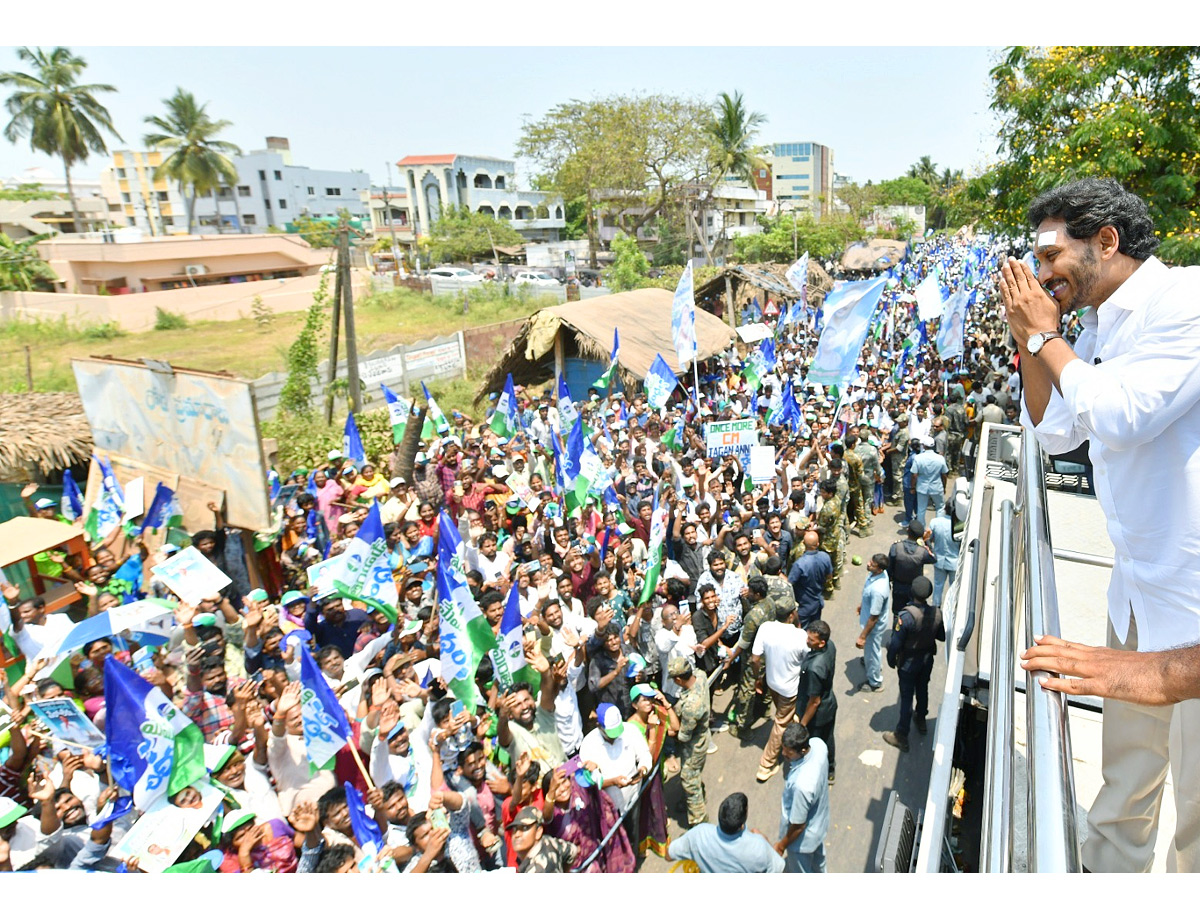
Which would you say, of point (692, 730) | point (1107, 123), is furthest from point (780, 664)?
point (1107, 123)

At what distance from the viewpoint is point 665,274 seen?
120ft

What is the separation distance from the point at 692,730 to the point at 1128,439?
4.45 metres

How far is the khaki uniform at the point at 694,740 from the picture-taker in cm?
519

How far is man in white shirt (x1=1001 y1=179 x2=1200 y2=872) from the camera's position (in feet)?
4.09

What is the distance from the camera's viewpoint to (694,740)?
525cm

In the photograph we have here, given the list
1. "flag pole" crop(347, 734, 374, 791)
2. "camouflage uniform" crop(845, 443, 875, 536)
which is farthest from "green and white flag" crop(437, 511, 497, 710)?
"camouflage uniform" crop(845, 443, 875, 536)

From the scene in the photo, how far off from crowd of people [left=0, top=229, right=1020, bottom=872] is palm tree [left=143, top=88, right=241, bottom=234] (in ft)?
150

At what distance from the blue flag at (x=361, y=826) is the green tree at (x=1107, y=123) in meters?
11.4

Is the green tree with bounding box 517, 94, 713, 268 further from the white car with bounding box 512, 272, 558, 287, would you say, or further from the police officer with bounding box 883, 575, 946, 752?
the police officer with bounding box 883, 575, 946, 752

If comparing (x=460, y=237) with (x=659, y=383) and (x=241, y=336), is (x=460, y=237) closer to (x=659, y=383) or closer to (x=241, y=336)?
(x=241, y=336)

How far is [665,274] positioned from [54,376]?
25.8m

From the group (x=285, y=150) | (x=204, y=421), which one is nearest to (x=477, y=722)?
(x=204, y=421)

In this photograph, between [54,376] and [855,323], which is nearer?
[855,323]
